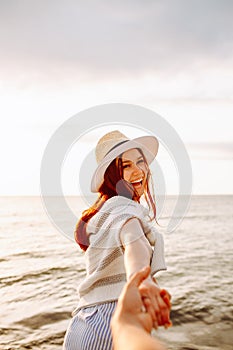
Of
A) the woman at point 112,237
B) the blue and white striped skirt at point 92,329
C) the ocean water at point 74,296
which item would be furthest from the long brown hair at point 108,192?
the blue and white striped skirt at point 92,329

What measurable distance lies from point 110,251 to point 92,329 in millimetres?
387

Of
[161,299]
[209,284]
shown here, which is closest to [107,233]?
[161,299]

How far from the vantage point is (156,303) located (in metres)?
1.56

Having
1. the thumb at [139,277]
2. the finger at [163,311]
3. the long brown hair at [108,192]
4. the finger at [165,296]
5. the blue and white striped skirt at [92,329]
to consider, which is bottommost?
the blue and white striped skirt at [92,329]

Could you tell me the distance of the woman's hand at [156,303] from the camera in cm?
154

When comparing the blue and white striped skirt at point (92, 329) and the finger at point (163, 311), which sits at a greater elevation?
the finger at point (163, 311)

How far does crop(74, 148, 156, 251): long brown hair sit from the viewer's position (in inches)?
91.8

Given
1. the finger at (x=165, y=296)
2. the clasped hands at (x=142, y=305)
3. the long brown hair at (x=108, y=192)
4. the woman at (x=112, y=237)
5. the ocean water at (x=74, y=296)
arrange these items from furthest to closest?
1. the ocean water at (x=74, y=296)
2. the long brown hair at (x=108, y=192)
3. the woman at (x=112, y=237)
4. the finger at (x=165, y=296)
5. the clasped hands at (x=142, y=305)

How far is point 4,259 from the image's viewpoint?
17.5 m

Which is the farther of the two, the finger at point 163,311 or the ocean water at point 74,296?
the ocean water at point 74,296

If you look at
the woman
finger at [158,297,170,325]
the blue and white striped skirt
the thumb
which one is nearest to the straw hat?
the woman

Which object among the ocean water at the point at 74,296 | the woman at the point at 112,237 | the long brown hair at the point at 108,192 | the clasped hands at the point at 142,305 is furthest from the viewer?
the ocean water at the point at 74,296

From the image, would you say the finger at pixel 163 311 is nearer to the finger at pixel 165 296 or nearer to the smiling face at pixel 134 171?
the finger at pixel 165 296

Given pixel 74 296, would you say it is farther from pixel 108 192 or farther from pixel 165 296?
pixel 165 296
